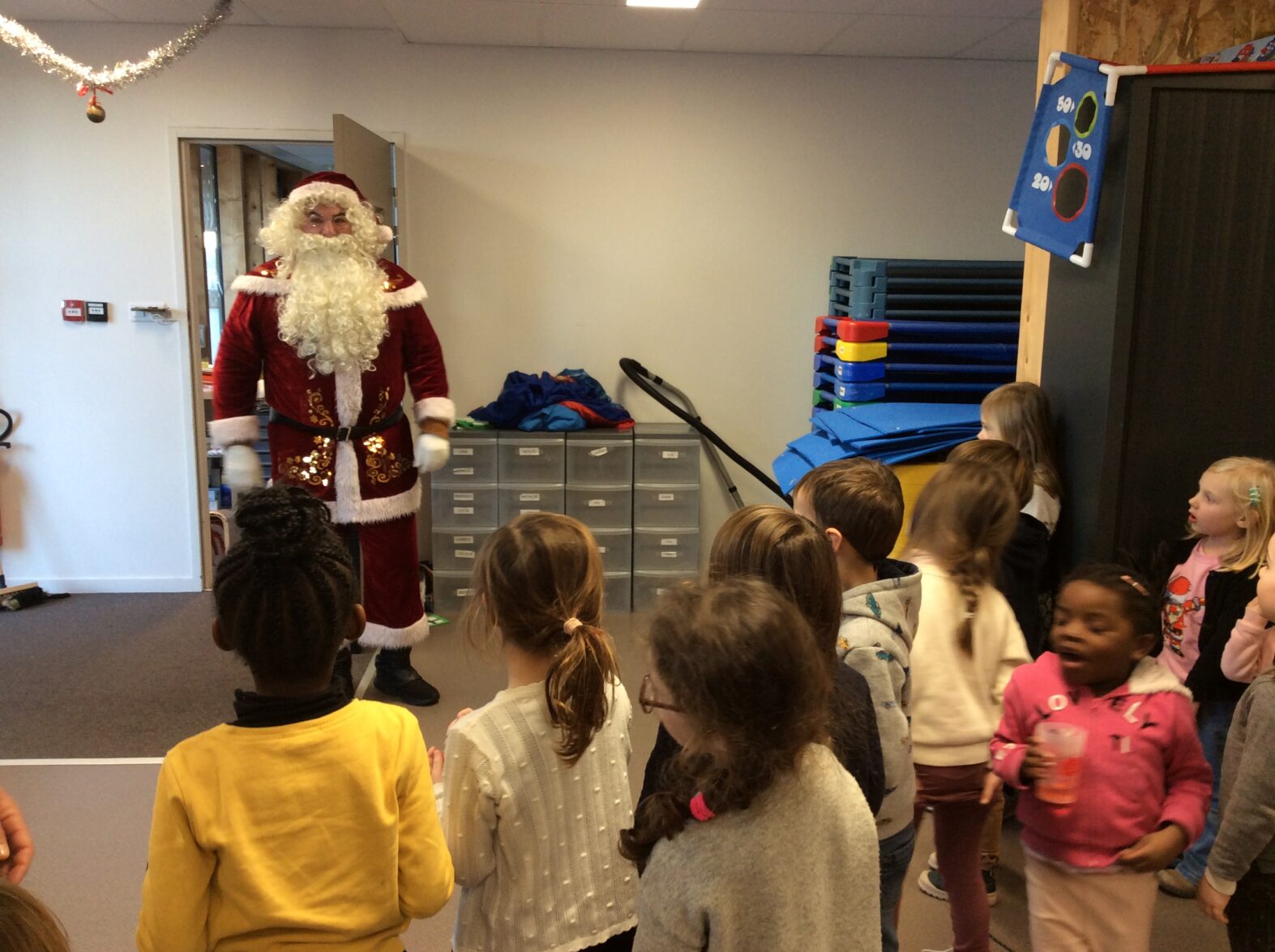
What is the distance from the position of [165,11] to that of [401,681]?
9.21 feet

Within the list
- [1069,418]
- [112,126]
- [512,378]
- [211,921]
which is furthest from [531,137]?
[211,921]

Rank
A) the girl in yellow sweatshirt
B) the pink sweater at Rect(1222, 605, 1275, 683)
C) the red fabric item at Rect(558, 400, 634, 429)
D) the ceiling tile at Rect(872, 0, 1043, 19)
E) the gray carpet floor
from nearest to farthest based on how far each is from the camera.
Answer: the girl in yellow sweatshirt → the pink sweater at Rect(1222, 605, 1275, 683) → the gray carpet floor → the ceiling tile at Rect(872, 0, 1043, 19) → the red fabric item at Rect(558, 400, 634, 429)

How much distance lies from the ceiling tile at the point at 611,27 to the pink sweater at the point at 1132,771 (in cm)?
317

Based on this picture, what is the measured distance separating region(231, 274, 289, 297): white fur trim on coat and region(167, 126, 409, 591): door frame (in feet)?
4.79

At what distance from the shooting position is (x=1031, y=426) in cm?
251

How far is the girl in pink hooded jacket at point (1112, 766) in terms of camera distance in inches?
60.3

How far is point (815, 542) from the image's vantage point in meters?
1.35

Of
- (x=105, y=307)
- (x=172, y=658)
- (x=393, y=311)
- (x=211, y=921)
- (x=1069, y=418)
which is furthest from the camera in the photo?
(x=105, y=307)

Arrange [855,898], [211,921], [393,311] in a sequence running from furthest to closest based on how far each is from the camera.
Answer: [393,311] → [211,921] → [855,898]

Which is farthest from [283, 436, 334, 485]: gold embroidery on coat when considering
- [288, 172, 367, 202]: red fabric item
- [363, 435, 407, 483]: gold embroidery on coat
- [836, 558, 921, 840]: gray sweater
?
[836, 558, 921, 840]: gray sweater

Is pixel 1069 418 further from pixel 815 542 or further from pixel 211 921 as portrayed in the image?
pixel 211 921

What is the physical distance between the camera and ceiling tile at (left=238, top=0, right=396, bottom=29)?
399cm

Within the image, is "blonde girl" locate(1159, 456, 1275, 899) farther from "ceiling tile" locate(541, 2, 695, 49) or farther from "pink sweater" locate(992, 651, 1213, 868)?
"ceiling tile" locate(541, 2, 695, 49)

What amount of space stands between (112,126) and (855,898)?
15.0 ft
